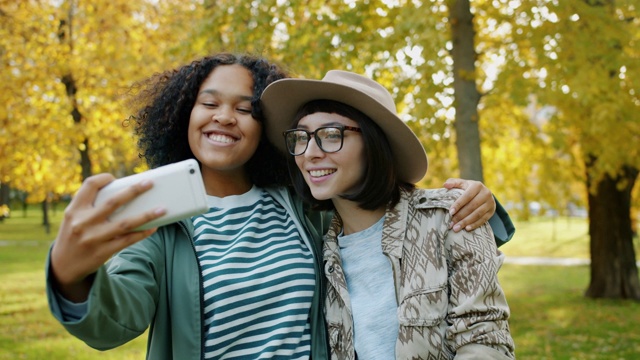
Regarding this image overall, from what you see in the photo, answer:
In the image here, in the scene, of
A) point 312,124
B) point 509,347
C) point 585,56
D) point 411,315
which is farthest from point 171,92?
point 585,56

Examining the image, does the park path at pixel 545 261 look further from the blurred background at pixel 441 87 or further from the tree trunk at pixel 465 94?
the tree trunk at pixel 465 94

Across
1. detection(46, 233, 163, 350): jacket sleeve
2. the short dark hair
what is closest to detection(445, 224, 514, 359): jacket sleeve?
the short dark hair

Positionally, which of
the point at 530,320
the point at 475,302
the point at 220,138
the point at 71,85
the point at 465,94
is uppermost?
the point at 71,85

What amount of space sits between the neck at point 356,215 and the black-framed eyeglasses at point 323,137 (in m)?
0.22

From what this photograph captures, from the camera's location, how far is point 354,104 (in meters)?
2.28

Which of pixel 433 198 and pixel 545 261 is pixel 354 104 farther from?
pixel 545 261

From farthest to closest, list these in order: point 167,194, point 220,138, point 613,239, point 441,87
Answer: point 613,239 → point 441,87 → point 220,138 → point 167,194

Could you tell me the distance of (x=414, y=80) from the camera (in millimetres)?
6656

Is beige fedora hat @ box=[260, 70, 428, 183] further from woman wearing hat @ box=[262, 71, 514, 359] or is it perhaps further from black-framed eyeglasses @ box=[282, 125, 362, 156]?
black-framed eyeglasses @ box=[282, 125, 362, 156]

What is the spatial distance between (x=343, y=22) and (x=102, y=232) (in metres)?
5.66

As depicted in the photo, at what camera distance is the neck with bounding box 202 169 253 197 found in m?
2.43

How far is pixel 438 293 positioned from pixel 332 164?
55cm

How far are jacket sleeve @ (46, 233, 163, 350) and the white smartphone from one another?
0.20m

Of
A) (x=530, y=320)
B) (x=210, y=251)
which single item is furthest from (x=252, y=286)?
(x=530, y=320)
